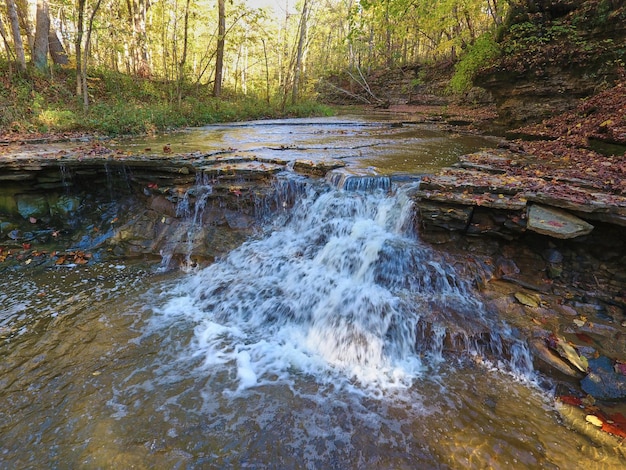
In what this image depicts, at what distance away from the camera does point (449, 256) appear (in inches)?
195

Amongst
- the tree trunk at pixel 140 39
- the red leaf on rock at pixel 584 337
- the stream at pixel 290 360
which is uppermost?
the tree trunk at pixel 140 39

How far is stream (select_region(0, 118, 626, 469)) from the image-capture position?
2828 millimetres

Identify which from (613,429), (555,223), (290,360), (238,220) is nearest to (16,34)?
(238,220)

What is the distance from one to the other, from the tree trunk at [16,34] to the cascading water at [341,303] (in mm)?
12541

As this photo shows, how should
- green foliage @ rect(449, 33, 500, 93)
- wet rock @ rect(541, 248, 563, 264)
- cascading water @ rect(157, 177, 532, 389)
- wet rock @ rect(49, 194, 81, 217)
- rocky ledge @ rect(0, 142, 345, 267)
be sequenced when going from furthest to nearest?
1. green foliage @ rect(449, 33, 500, 93)
2. wet rock @ rect(49, 194, 81, 217)
3. rocky ledge @ rect(0, 142, 345, 267)
4. wet rock @ rect(541, 248, 563, 264)
5. cascading water @ rect(157, 177, 532, 389)

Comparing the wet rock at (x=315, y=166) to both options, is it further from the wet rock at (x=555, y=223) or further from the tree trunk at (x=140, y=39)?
the tree trunk at (x=140, y=39)

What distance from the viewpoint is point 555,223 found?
4285 millimetres

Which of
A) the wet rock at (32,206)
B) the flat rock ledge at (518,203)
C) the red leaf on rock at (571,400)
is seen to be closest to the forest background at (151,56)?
the wet rock at (32,206)

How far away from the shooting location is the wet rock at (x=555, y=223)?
414 centimetres

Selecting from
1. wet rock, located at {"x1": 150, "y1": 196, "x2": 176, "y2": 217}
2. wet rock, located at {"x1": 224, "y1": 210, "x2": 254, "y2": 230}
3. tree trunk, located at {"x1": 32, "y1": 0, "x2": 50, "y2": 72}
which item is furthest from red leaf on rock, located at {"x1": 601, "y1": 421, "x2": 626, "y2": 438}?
tree trunk, located at {"x1": 32, "y1": 0, "x2": 50, "y2": 72}

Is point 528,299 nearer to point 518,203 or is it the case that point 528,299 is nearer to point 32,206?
point 518,203

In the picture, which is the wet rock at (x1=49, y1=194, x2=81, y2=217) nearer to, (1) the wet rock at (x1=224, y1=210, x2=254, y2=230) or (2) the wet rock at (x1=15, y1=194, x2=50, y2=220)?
(2) the wet rock at (x1=15, y1=194, x2=50, y2=220)

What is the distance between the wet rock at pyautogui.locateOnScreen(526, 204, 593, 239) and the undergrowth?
436 inches

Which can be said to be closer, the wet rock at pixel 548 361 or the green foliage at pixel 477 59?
the wet rock at pixel 548 361
